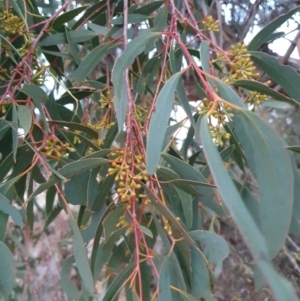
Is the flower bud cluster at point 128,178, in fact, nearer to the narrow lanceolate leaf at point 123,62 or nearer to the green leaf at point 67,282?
the narrow lanceolate leaf at point 123,62

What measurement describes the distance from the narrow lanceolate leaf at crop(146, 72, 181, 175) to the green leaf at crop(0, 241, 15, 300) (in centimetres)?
28

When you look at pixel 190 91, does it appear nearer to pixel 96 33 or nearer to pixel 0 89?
pixel 96 33

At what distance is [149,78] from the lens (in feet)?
2.90

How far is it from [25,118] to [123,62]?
6.7 inches

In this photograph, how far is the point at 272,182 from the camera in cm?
38

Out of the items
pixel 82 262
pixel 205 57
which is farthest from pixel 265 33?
pixel 82 262

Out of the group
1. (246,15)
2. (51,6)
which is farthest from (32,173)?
(246,15)

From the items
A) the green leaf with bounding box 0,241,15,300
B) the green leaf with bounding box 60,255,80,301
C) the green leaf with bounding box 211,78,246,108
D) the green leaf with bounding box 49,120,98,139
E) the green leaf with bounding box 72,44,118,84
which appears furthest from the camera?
the green leaf with bounding box 60,255,80,301

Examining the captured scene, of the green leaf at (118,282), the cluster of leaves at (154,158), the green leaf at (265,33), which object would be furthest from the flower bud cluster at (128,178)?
the green leaf at (265,33)

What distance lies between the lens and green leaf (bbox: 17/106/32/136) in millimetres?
618

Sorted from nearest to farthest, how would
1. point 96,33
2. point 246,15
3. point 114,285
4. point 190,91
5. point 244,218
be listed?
point 244,218 < point 114,285 < point 96,33 < point 246,15 < point 190,91

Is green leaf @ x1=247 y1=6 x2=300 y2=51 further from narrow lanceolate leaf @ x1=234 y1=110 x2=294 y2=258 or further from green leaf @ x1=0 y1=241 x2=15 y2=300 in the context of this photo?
green leaf @ x1=0 y1=241 x2=15 y2=300

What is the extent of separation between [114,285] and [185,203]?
0.16 metres

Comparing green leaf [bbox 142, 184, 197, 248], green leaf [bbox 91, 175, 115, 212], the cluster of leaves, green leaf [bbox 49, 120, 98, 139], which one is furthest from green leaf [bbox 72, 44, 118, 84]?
green leaf [bbox 142, 184, 197, 248]
